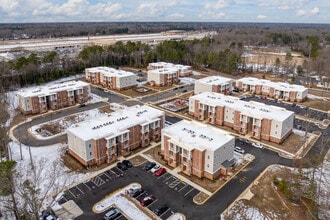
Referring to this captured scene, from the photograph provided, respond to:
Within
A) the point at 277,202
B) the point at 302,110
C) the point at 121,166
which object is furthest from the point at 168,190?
the point at 302,110

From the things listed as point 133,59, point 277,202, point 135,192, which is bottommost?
point 277,202

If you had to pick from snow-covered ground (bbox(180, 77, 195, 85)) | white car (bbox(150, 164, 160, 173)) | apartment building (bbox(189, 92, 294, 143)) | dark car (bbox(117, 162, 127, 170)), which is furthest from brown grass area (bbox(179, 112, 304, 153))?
snow-covered ground (bbox(180, 77, 195, 85))

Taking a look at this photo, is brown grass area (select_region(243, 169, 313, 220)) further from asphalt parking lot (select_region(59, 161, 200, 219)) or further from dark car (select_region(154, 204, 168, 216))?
dark car (select_region(154, 204, 168, 216))

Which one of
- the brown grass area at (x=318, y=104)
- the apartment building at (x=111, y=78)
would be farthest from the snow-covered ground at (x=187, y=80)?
the brown grass area at (x=318, y=104)

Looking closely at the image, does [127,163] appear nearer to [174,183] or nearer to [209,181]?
[174,183]

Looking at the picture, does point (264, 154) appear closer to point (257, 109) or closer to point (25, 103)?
point (257, 109)

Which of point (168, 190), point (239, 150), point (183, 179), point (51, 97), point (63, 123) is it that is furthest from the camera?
point (51, 97)
